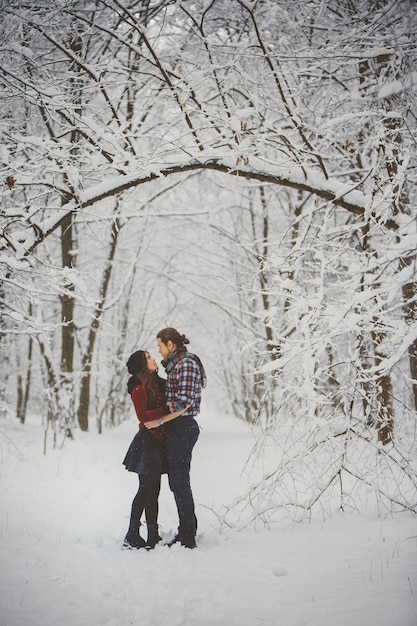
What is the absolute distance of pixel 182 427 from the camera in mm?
3291

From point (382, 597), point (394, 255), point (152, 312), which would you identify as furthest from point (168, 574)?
point (152, 312)

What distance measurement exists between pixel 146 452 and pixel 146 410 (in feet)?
1.18

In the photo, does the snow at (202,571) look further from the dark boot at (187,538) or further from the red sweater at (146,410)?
the red sweater at (146,410)

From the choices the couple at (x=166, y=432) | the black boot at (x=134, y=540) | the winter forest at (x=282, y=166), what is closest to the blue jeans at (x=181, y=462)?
the couple at (x=166, y=432)

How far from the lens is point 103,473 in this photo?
19.6 feet

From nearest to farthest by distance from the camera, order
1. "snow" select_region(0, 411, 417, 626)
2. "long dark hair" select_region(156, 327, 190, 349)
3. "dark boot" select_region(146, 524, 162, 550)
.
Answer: "snow" select_region(0, 411, 417, 626)
"dark boot" select_region(146, 524, 162, 550)
"long dark hair" select_region(156, 327, 190, 349)

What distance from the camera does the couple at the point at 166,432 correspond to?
10.6 ft

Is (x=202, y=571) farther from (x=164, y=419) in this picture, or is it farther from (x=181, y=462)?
(x=164, y=419)

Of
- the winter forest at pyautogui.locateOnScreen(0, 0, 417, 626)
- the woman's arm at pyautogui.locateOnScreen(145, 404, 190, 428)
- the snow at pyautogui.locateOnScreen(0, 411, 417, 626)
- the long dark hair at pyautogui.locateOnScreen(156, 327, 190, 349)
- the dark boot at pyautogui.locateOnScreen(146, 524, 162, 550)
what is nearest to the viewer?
the snow at pyautogui.locateOnScreen(0, 411, 417, 626)

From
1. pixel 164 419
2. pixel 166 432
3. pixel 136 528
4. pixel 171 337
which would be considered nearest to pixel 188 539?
pixel 136 528

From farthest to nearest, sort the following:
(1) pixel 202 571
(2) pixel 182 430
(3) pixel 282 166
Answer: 1. (3) pixel 282 166
2. (2) pixel 182 430
3. (1) pixel 202 571

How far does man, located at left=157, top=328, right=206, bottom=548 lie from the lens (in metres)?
3.22

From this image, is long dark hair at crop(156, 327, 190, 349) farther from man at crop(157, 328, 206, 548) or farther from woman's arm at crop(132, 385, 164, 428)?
woman's arm at crop(132, 385, 164, 428)

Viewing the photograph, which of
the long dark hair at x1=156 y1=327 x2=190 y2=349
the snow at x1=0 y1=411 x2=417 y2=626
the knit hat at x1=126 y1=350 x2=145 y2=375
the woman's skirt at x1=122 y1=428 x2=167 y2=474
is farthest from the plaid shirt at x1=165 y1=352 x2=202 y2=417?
the snow at x1=0 y1=411 x2=417 y2=626
